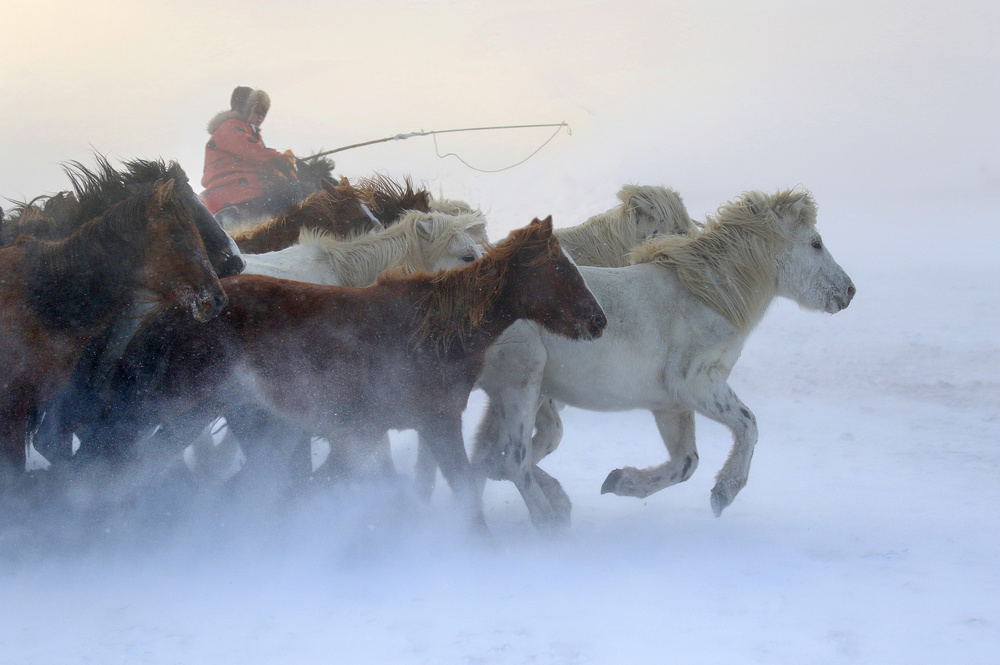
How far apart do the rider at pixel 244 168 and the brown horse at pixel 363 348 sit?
4.53m

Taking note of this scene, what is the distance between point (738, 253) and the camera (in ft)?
16.7

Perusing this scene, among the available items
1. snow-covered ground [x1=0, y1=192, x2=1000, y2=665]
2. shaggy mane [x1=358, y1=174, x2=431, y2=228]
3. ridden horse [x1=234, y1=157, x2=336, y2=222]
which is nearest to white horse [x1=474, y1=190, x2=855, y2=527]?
snow-covered ground [x1=0, y1=192, x2=1000, y2=665]

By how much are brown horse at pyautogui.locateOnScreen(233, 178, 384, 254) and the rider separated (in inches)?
76.8

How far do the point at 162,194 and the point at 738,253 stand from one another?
315 cm

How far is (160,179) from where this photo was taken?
13.2 ft

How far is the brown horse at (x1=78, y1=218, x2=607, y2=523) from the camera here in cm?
388

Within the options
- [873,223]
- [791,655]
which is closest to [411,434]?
[791,655]

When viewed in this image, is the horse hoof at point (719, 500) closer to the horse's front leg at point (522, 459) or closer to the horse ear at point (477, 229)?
the horse's front leg at point (522, 459)

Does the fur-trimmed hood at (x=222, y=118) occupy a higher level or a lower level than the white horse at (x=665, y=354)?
higher

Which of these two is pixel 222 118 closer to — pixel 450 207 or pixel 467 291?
pixel 450 207

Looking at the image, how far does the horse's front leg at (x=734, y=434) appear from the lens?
181 inches

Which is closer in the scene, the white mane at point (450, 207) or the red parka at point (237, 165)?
the white mane at point (450, 207)

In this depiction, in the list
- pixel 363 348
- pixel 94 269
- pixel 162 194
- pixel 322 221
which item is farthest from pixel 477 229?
pixel 94 269

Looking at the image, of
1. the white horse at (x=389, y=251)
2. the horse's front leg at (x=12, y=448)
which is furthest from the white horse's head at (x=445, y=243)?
the horse's front leg at (x=12, y=448)
